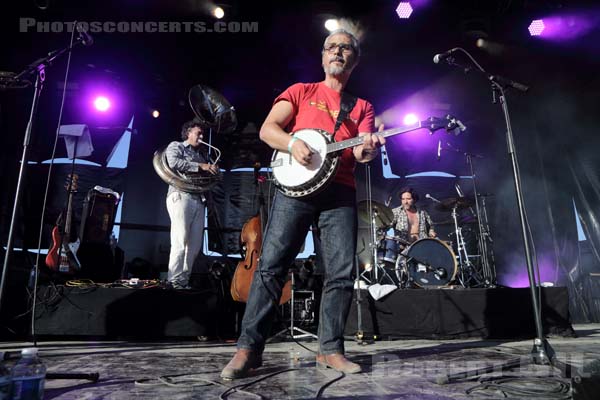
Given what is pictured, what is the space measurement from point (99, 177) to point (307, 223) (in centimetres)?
653

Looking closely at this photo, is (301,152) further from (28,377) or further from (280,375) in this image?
(28,377)

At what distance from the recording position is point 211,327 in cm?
423

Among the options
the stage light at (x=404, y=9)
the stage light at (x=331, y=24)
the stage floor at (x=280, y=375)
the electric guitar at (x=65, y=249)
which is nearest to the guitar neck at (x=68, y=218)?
the electric guitar at (x=65, y=249)

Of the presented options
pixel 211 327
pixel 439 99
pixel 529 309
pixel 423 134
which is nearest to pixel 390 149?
pixel 423 134

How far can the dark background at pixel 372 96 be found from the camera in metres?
6.66

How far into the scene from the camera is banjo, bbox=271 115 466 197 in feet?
7.63

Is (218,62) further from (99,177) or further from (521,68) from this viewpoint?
(521,68)

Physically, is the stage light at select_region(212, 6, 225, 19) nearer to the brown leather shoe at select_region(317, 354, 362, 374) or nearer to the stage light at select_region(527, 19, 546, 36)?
the stage light at select_region(527, 19, 546, 36)

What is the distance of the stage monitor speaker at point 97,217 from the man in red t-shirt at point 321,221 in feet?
14.8

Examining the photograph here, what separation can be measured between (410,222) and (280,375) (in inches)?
207

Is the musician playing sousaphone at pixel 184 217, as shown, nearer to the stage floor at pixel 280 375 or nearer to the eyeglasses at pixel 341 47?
the stage floor at pixel 280 375

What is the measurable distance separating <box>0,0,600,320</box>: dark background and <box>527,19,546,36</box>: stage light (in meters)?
0.11

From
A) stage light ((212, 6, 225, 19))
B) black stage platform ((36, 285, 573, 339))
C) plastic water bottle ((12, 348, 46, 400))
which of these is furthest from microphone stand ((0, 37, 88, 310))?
stage light ((212, 6, 225, 19))

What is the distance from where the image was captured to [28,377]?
1.37m
